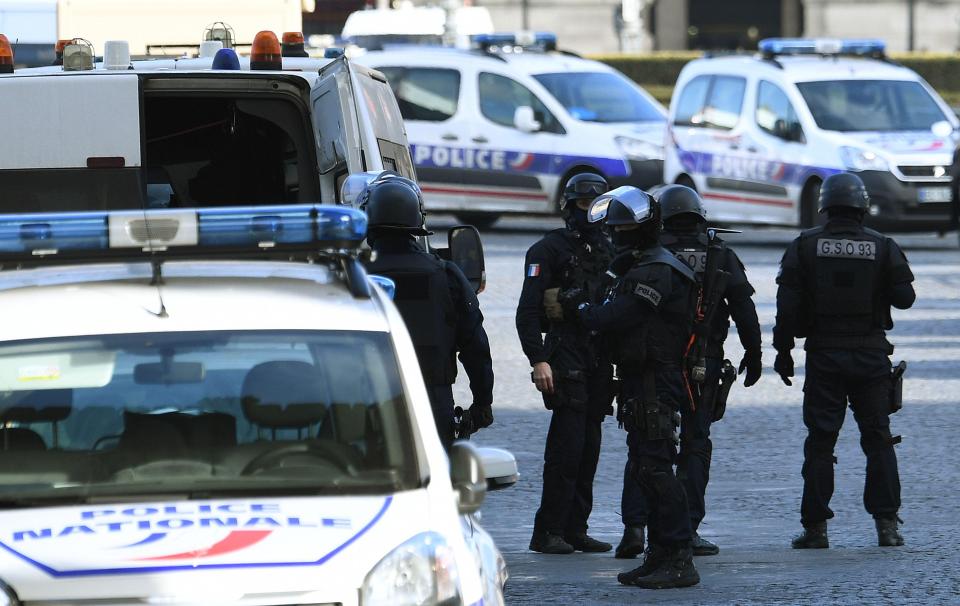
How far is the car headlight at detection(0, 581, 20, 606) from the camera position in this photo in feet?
13.8

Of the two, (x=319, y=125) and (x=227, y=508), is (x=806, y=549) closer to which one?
(x=319, y=125)

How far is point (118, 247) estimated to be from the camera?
196 inches

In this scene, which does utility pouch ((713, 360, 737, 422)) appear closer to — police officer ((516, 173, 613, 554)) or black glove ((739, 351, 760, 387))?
black glove ((739, 351, 760, 387))

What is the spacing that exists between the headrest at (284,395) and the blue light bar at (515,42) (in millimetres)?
17259

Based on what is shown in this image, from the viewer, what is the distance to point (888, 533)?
796 cm

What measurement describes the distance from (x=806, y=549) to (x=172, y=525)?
4.07 metres

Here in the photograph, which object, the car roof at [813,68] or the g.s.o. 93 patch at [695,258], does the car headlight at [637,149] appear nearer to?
the car roof at [813,68]

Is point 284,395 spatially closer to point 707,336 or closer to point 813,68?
point 707,336

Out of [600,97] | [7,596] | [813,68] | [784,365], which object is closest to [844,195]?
[784,365]

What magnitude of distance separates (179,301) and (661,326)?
273 centimetres

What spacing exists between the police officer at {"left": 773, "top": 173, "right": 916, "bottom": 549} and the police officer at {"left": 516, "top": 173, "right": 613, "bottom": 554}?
0.87 m

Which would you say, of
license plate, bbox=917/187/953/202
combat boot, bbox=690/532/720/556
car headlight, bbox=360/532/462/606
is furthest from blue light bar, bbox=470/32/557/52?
car headlight, bbox=360/532/462/606

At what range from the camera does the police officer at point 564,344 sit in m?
7.88

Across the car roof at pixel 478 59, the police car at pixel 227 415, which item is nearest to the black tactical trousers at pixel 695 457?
the police car at pixel 227 415
